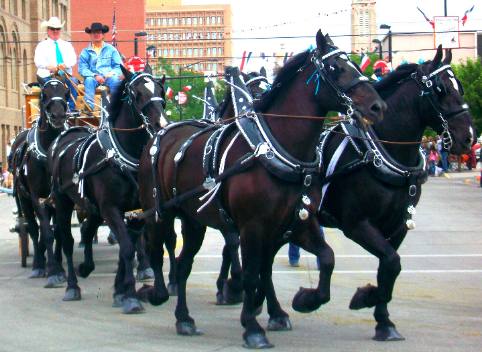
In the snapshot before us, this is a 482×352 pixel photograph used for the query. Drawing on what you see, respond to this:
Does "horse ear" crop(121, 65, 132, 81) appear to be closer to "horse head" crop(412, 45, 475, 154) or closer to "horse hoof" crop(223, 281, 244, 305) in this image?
"horse hoof" crop(223, 281, 244, 305)

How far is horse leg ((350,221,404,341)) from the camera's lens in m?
9.42

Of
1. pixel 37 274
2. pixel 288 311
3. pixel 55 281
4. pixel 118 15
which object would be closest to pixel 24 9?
pixel 37 274

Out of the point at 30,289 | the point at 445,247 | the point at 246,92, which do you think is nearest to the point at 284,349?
the point at 246,92

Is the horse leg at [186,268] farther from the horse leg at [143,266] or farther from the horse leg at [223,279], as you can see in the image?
the horse leg at [143,266]

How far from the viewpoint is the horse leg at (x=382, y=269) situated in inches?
371

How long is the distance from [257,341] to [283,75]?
2.43 metres

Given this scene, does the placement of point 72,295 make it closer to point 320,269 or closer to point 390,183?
point 320,269

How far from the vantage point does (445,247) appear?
18594mm

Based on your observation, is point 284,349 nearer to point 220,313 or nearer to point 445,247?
point 220,313

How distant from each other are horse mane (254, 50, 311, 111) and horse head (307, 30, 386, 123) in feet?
0.52

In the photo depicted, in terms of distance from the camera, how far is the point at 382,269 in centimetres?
952

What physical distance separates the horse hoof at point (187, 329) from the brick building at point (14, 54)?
54808mm

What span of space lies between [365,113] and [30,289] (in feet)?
22.2

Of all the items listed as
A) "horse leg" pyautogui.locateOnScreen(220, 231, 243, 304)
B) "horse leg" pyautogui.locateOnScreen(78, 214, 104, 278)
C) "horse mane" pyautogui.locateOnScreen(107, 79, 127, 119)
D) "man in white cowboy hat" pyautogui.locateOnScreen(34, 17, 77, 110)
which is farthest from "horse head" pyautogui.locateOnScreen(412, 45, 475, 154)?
"man in white cowboy hat" pyautogui.locateOnScreen(34, 17, 77, 110)
